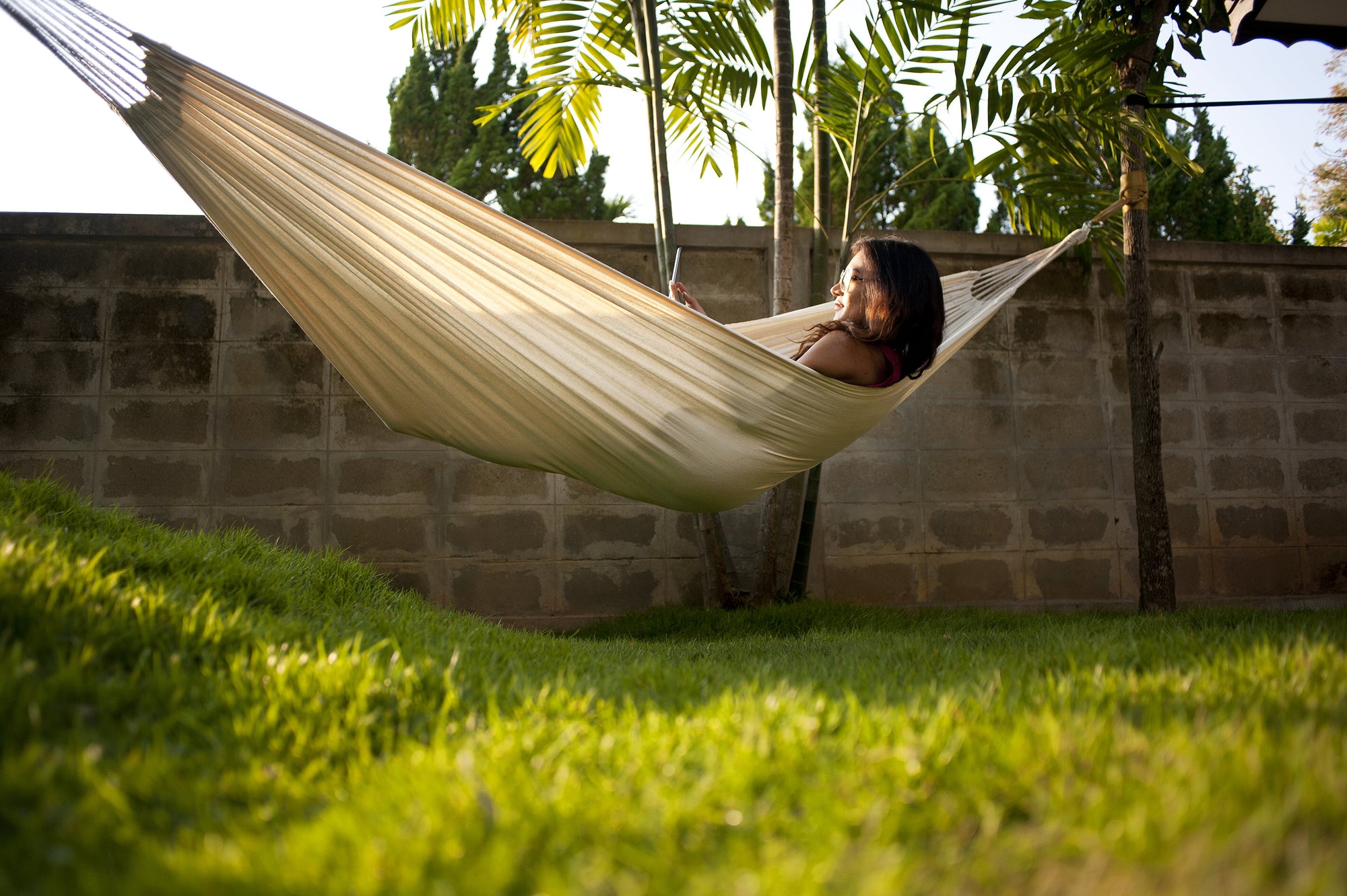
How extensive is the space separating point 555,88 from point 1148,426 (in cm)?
223

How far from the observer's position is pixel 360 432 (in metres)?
2.92

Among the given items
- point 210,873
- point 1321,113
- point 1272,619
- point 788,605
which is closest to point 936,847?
point 210,873

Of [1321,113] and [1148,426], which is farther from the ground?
[1321,113]

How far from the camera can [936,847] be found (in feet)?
2.20

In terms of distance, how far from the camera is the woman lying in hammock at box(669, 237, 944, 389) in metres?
1.86

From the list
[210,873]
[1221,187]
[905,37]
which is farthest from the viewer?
[1221,187]

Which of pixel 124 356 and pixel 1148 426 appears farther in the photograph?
pixel 124 356

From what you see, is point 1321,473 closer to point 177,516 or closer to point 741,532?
point 741,532

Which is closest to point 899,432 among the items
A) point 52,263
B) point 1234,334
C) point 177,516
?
point 1234,334

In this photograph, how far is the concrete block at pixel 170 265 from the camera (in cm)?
289

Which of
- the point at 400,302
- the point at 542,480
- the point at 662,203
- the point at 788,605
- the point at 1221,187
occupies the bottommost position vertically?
the point at 788,605

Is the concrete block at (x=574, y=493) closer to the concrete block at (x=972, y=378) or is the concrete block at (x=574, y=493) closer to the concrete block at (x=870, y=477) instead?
the concrete block at (x=870, y=477)

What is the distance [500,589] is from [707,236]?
1.49 meters

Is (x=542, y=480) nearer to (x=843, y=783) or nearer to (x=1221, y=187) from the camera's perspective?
(x=843, y=783)
